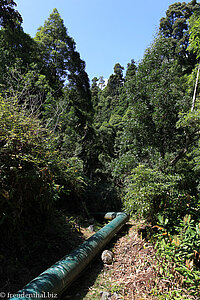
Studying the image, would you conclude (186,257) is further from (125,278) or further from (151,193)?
(151,193)

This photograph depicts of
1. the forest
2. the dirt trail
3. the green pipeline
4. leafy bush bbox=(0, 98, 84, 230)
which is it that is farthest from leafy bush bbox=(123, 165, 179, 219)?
leafy bush bbox=(0, 98, 84, 230)

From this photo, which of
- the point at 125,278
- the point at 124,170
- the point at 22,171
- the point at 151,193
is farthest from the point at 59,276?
the point at 124,170

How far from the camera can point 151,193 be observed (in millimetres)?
3623

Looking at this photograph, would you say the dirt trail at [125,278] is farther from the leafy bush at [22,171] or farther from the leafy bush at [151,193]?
the leafy bush at [22,171]

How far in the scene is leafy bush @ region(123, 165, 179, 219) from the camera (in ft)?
12.0

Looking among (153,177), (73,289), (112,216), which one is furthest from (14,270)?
(112,216)

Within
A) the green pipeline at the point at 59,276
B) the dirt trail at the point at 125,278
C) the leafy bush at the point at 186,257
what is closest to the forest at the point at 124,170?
the leafy bush at the point at 186,257

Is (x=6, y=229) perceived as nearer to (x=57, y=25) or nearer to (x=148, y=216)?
(x=148, y=216)

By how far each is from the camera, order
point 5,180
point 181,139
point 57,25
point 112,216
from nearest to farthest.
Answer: point 5,180
point 181,139
point 112,216
point 57,25

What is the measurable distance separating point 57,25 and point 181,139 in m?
13.1

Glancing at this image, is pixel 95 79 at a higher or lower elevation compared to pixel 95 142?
higher

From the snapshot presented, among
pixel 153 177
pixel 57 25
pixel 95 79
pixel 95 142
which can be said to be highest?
pixel 95 79

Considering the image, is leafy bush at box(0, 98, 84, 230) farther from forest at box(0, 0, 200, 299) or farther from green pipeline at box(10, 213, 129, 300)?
green pipeline at box(10, 213, 129, 300)

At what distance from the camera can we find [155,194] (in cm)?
370
